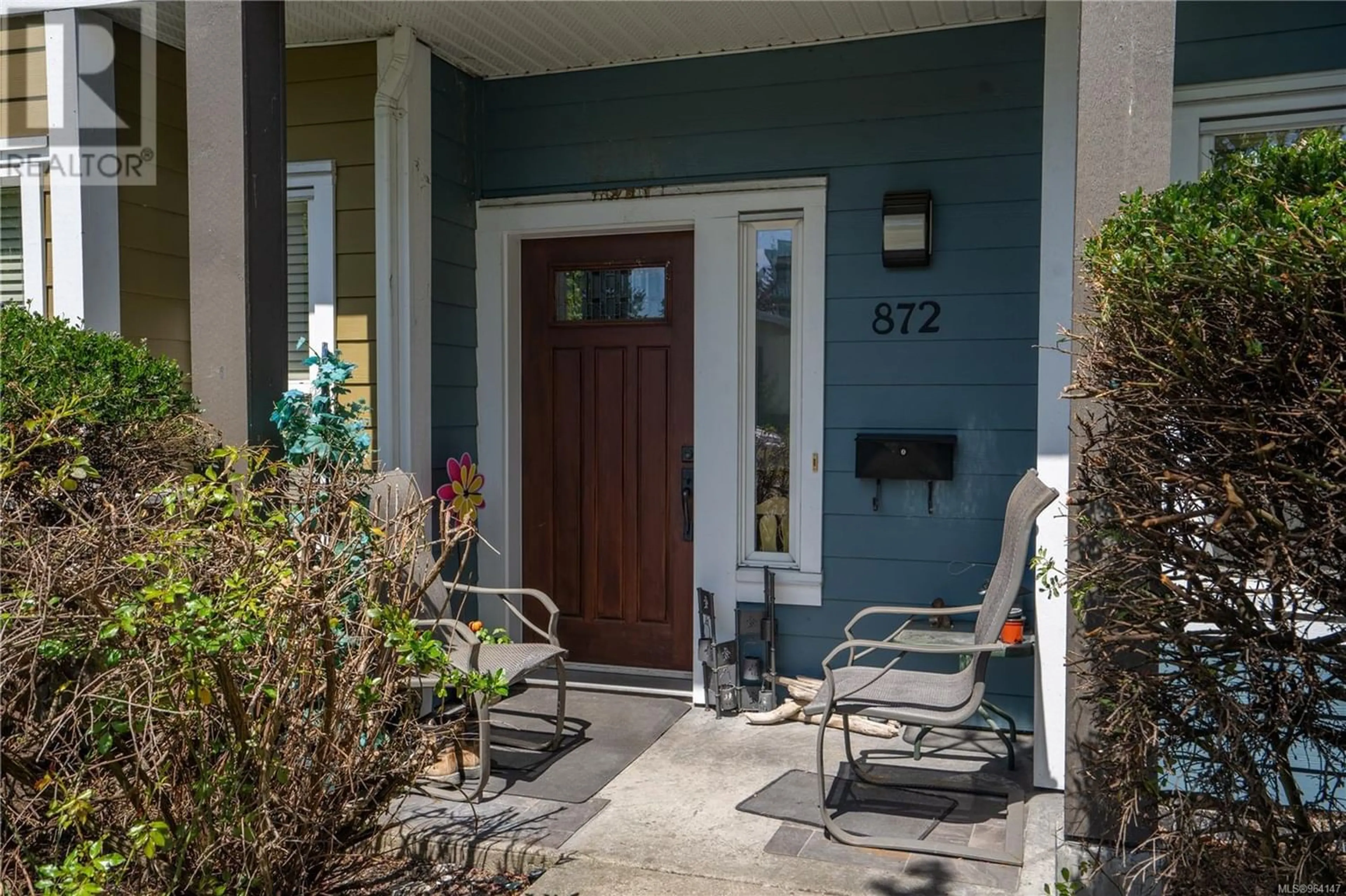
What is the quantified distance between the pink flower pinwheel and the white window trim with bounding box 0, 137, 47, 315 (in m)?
1.82

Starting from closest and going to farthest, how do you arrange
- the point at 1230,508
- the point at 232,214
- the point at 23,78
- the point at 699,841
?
the point at 1230,508, the point at 699,841, the point at 232,214, the point at 23,78

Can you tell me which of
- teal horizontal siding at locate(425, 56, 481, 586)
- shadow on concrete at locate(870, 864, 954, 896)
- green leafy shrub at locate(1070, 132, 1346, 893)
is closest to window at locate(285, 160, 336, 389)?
teal horizontal siding at locate(425, 56, 481, 586)

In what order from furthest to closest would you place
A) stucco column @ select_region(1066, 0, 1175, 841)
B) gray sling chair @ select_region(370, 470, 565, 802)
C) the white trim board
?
the white trim board → gray sling chair @ select_region(370, 470, 565, 802) → stucco column @ select_region(1066, 0, 1175, 841)

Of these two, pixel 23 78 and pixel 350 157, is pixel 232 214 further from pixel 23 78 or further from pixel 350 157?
pixel 23 78

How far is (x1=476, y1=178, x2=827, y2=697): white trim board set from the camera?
4.37m

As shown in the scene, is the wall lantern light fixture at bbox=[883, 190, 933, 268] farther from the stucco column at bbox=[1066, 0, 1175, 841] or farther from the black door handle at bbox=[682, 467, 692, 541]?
the stucco column at bbox=[1066, 0, 1175, 841]

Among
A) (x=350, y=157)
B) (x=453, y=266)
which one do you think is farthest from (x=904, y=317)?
(x=350, y=157)

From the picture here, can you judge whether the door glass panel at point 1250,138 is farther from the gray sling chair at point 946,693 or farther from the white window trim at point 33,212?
the white window trim at point 33,212

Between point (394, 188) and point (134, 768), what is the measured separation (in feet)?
9.23

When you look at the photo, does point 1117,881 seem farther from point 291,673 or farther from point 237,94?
point 237,94

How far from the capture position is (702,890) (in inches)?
110

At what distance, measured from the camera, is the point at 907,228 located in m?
4.11

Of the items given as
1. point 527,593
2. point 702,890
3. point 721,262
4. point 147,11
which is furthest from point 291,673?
point 147,11

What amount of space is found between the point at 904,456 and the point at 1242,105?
177cm
